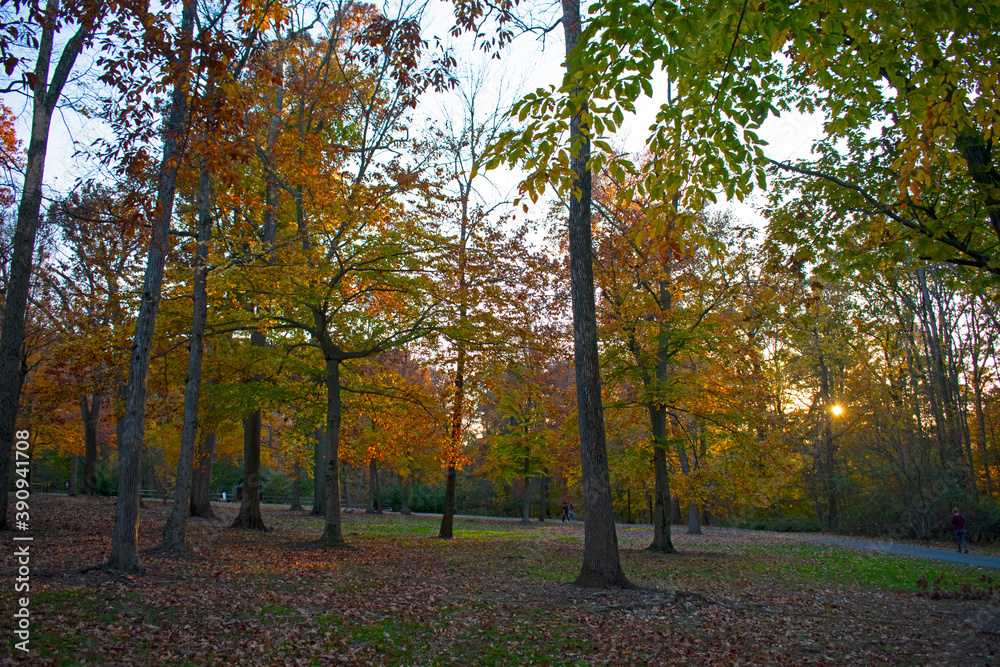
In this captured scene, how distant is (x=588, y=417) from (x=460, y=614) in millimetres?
3554

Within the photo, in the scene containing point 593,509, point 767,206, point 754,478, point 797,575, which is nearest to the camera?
point 593,509

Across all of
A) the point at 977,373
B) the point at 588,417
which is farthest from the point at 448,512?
the point at 977,373

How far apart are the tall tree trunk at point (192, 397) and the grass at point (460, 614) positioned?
73 centimetres

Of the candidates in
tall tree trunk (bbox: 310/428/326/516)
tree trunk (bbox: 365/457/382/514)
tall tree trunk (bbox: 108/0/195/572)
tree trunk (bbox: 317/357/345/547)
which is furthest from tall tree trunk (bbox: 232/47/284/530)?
tree trunk (bbox: 365/457/382/514)

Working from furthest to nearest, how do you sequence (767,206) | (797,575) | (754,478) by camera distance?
1. (754,478)
2. (797,575)
3. (767,206)

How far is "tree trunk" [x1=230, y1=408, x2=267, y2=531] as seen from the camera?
1689 cm

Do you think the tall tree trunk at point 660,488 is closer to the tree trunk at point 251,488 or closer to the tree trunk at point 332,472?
the tree trunk at point 332,472

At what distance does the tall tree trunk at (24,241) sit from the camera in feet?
34.4

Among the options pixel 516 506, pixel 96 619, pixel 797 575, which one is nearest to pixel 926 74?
pixel 96 619

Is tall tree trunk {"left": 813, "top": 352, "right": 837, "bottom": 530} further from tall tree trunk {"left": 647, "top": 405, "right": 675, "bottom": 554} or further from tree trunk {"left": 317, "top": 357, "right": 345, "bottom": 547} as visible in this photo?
tree trunk {"left": 317, "top": 357, "right": 345, "bottom": 547}

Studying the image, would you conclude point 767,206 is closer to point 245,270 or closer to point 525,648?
point 525,648

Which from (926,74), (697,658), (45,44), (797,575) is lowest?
(797,575)

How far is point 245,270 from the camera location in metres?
11.3

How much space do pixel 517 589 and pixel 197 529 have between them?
1079 centimetres
